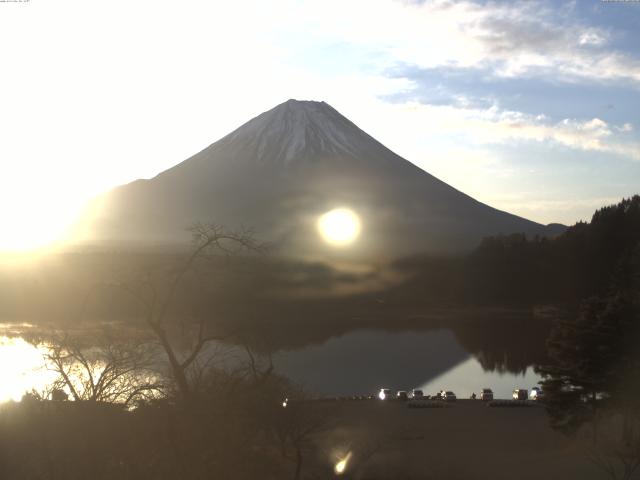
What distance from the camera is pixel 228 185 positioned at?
272 ft

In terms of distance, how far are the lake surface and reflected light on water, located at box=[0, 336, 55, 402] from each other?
0.06 m

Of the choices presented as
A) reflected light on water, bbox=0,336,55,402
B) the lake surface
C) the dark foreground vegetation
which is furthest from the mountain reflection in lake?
reflected light on water, bbox=0,336,55,402

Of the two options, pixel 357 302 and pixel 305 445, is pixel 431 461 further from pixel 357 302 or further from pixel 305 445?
pixel 357 302

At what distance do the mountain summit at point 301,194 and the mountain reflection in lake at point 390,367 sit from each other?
17.3 m

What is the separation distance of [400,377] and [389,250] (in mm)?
23157

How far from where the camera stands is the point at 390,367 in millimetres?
29953

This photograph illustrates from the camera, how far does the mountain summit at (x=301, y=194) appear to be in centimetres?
6438

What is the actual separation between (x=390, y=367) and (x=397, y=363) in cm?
87

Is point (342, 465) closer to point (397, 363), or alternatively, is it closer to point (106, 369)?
point (106, 369)

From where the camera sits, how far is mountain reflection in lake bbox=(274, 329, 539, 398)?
84.3ft

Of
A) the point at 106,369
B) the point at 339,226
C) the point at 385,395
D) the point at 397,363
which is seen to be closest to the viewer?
the point at 106,369

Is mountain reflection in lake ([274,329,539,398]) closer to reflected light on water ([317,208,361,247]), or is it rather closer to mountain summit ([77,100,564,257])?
mountain summit ([77,100,564,257])

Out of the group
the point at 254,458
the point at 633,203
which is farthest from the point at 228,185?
the point at 254,458

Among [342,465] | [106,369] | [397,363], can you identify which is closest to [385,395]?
Answer: [397,363]
